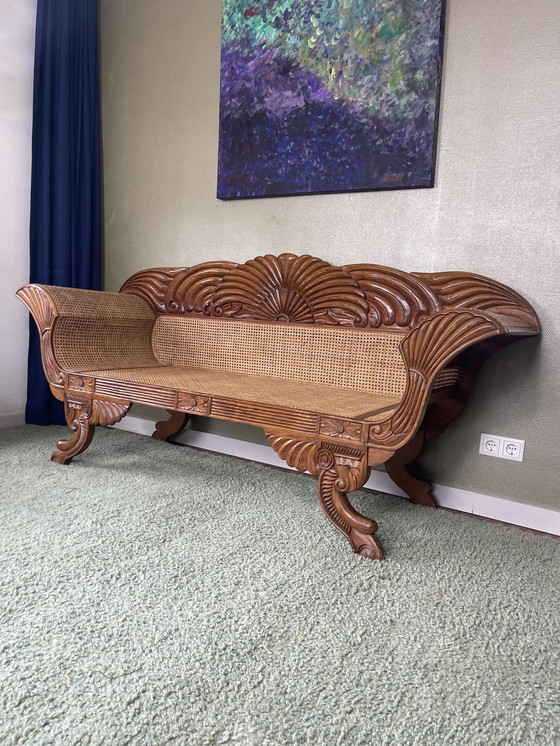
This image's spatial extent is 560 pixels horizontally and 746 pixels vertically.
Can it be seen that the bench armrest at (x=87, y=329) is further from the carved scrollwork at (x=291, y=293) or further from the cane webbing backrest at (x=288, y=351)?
the carved scrollwork at (x=291, y=293)

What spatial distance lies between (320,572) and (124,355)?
1463 millimetres

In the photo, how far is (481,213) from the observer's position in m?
1.93

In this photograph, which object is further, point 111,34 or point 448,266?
point 111,34

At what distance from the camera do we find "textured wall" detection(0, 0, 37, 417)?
282cm

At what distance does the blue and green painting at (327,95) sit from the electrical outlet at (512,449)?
0.98 metres

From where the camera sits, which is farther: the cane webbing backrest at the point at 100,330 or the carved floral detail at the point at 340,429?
the cane webbing backrest at the point at 100,330

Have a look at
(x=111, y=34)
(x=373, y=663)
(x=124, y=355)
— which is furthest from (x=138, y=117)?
(x=373, y=663)

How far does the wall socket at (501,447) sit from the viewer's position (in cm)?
190

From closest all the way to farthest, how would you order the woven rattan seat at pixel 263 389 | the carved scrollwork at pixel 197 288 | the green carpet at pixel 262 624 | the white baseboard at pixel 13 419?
1. the green carpet at pixel 262 624
2. the woven rattan seat at pixel 263 389
3. the carved scrollwork at pixel 197 288
4. the white baseboard at pixel 13 419

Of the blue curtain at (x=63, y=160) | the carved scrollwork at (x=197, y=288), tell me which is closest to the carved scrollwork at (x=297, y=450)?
the carved scrollwork at (x=197, y=288)

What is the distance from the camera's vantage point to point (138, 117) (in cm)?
288

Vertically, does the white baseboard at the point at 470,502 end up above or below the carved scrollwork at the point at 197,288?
below

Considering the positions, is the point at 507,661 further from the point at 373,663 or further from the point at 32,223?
the point at 32,223

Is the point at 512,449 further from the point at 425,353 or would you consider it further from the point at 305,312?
the point at 305,312
